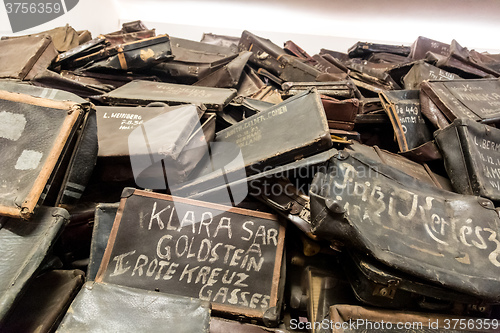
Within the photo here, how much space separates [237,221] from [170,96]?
4.15 ft

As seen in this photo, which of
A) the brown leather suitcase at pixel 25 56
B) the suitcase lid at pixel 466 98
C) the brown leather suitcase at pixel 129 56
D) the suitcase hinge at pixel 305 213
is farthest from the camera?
the brown leather suitcase at pixel 129 56

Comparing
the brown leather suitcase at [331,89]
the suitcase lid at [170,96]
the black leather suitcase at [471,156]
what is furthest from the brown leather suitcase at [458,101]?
the suitcase lid at [170,96]

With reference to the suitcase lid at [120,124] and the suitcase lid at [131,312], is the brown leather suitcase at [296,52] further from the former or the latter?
the suitcase lid at [131,312]

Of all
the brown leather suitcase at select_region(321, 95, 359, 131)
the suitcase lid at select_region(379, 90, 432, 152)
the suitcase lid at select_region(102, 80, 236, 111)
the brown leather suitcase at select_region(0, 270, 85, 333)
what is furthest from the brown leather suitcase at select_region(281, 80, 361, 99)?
the brown leather suitcase at select_region(0, 270, 85, 333)

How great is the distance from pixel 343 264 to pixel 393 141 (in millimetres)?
1538

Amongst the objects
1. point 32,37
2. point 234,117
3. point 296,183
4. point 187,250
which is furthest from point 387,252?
point 32,37

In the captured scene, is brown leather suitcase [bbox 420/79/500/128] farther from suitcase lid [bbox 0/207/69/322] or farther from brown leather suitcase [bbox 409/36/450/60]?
suitcase lid [bbox 0/207/69/322]

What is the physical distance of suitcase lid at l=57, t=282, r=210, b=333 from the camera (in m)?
1.25

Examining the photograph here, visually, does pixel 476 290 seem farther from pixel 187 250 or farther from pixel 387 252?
pixel 187 250

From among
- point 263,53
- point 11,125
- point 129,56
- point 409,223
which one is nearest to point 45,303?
point 11,125

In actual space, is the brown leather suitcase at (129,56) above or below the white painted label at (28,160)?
above

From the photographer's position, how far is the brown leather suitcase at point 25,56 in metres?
2.74

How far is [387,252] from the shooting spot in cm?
132

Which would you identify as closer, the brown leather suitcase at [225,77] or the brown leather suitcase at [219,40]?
the brown leather suitcase at [225,77]
